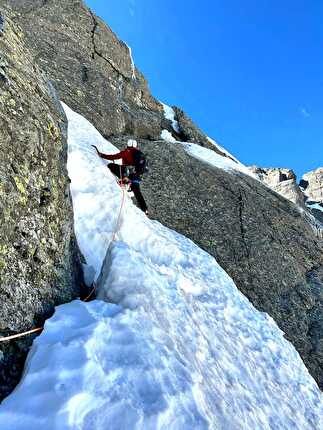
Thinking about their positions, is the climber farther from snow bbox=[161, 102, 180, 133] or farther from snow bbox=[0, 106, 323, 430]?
snow bbox=[161, 102, 180, 133]

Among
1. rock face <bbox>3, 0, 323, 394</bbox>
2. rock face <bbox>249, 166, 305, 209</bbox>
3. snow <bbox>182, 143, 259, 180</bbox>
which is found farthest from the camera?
rock face <bbox>249, 166, 305, 209</bbox>

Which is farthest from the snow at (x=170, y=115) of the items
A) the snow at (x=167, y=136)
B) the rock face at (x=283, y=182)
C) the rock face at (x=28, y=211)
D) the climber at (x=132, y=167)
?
the rock face at (x=28, y=211)

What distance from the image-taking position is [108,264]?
29.1 feet

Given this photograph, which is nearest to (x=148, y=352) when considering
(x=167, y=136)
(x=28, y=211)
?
(x=28, y=211)

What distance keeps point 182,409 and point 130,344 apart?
1280mm

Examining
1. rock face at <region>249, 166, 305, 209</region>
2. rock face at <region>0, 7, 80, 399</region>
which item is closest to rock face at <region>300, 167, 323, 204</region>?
rock face at <region>249, 166, 305, 209</region>

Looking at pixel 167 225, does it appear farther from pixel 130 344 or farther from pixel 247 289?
pixel 130 344

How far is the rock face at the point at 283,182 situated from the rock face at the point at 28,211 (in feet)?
88.4

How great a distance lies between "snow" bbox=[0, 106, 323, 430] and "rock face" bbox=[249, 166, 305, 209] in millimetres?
22441

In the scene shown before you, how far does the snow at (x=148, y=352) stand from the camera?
17.0 feet

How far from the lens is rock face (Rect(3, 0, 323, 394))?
56.0 feet

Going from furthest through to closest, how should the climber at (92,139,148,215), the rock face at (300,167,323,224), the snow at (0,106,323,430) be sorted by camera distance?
the rock face at (300,167,323,224)
the climber at (92,139,148,215)
the snow at (0,106,323,430)

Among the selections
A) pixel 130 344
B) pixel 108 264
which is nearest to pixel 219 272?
pixel 108 264

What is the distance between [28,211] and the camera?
7.04m
